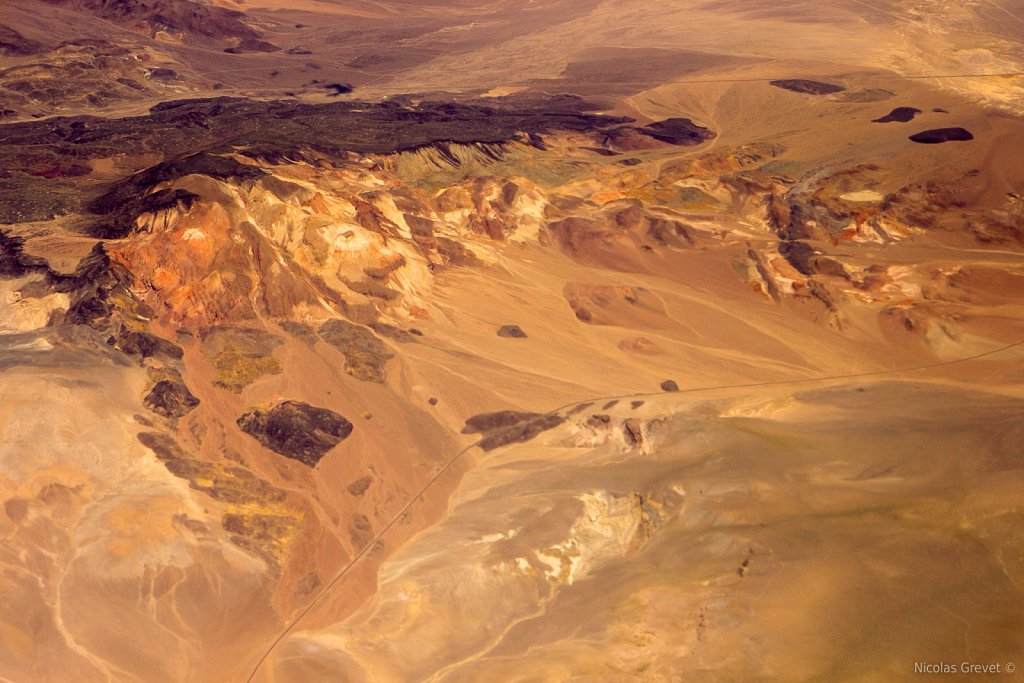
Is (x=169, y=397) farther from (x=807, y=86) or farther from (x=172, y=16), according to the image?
(x=172, y=16)

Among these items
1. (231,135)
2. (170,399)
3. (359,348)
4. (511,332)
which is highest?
(231,135)

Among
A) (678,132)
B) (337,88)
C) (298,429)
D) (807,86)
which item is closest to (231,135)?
(337,88)

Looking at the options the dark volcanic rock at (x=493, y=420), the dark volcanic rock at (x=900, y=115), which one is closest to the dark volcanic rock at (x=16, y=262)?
the dark volcanic rock at (x=493, y=420)

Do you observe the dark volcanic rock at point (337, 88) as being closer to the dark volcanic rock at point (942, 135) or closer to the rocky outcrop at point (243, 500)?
the dark volcanic rock at point (942, 135)

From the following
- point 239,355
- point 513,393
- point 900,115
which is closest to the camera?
point 239,355

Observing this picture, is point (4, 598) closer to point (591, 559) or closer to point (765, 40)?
point (591, 559)

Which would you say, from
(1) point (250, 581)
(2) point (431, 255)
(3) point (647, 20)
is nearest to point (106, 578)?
(1) point (250, 581)
